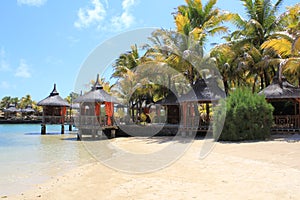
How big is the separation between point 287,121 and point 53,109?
19.5 meters

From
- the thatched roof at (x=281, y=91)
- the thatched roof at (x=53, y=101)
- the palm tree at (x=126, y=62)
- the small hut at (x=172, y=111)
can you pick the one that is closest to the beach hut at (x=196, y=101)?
the small hut at (x=172, y=111)

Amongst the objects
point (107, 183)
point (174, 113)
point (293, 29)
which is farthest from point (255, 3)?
point (107, 183)

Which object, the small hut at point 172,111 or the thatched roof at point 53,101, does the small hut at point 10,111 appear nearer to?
the thatched roof at point 53,101

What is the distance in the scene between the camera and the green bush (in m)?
12.6

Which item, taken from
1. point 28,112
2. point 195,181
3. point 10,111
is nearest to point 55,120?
point 195,181

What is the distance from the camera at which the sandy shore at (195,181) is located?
17.1ft

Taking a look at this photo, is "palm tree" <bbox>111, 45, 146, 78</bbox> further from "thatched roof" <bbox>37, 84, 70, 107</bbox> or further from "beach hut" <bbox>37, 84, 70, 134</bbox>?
"beach hut" <bbox>37, 84, 70, 134</bbox>

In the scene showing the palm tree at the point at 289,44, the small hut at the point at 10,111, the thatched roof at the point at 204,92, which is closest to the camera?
the palm tree at the point at 289,44

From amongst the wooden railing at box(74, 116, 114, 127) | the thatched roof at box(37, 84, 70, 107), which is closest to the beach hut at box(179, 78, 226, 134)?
the wooden railing at box(74, 116, 114, 127)

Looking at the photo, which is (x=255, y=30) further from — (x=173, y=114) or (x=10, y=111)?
(x=10, y=111)

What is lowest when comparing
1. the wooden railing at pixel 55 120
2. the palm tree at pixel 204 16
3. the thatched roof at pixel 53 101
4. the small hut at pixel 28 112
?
the wooden railing at pixel 55 120

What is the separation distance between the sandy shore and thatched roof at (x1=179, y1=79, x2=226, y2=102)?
327 inches

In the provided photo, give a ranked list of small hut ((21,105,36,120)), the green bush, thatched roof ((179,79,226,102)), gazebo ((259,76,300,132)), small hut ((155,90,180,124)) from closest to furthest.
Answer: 1. the green bush
2. gazebo ((259,76,300,132))
3. thatched roof ((179,79,226,102))
4. small hut ((155,90,180,124))
5. small hut ((21,105,36,120))

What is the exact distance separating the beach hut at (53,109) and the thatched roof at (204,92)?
469 inches
